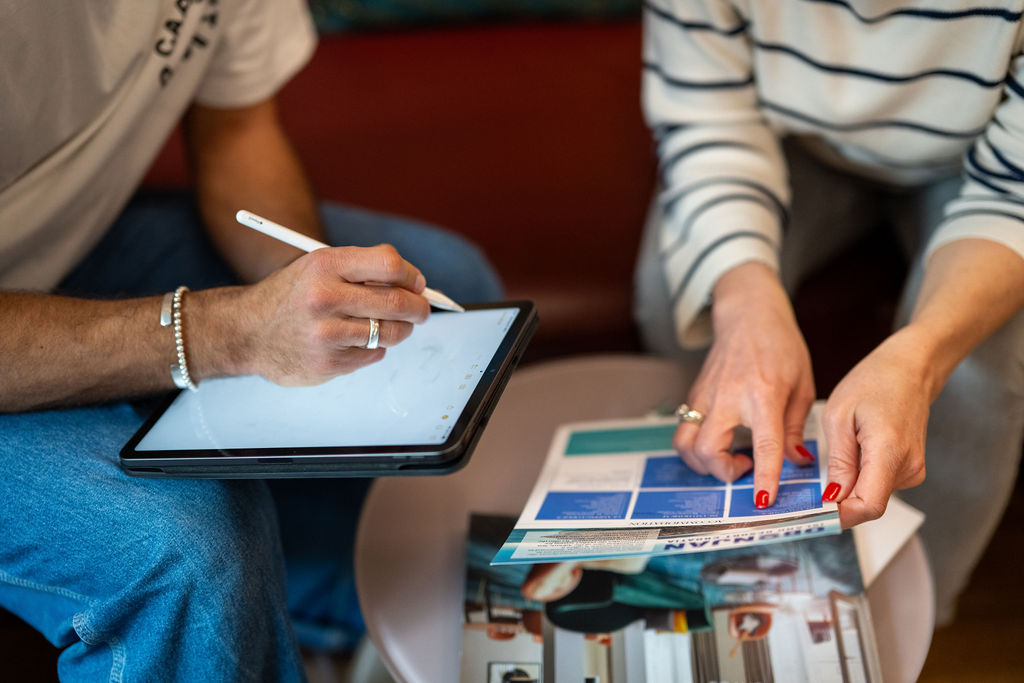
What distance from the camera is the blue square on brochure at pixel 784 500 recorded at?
23.1 inches

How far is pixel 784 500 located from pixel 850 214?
0.59m

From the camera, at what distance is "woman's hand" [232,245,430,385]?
0.56 metres

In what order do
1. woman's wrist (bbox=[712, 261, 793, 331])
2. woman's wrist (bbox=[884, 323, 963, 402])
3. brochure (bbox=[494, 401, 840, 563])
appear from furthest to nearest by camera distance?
woman's wrist (bbox=[712, 261, 793, 331]), woman's wrist (bbox=[884, 323, 963, 402]), brochure (bbox=[494, 401, 840, 563])

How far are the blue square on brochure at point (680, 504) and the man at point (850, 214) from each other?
0.03 metres

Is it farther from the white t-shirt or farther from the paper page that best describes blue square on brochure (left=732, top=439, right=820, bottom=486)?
the white t-shirt

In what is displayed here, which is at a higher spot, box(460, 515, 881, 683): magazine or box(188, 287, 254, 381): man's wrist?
box(188, 287, 254, 381): man's wrist

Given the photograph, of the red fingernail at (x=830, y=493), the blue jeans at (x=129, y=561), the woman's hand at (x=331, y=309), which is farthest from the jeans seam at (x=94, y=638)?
the red fingernail at (x=830, y=493)

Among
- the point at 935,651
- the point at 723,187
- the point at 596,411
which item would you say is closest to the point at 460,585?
the point at 596,411

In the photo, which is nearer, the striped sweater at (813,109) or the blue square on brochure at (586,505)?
the blue square on brochure at (586,505)

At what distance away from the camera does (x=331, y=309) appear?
1.85ft

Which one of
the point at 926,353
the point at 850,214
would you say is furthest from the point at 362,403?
the point at 850,214

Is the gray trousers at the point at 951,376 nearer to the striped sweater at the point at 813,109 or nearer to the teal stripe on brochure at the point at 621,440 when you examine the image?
the striped sweater at the point at 813,109

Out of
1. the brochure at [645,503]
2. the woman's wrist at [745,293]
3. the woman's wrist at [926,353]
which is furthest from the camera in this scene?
the woman's wrist at [745,293]

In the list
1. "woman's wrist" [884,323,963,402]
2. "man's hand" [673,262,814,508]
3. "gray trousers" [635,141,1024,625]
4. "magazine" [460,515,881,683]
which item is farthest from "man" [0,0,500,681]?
"gray trousers" [635,141,1024,625]
